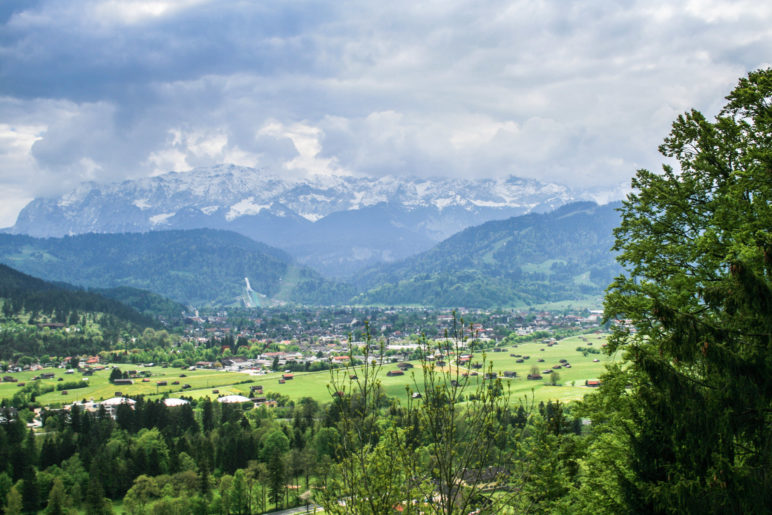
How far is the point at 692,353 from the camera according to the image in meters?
9.20

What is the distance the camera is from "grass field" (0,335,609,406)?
83.4 metres

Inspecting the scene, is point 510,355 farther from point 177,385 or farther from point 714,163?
point 714,163

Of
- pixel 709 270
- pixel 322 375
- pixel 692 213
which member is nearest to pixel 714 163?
pixel 692 213

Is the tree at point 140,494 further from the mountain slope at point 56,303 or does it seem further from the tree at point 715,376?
the mountain slope at point 56,303

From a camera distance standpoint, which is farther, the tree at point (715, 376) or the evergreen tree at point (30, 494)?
the evergreen tree at point (30, 494)

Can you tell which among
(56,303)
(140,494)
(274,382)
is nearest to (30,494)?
(140,494)

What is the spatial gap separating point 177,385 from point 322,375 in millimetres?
26125

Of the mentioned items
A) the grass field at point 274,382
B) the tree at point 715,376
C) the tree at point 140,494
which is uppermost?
the tree at point 715,376

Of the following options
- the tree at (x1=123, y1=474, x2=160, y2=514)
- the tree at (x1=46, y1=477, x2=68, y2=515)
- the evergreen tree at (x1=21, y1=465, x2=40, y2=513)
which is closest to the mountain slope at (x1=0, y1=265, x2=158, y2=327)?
the evergreen tree at (x1=21, y1=465, x2=40, y2=513)

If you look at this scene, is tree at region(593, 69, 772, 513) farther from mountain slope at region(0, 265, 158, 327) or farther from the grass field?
mountain slope at region(0, 265, 158, 327)

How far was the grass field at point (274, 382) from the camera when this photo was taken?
83.4 meters

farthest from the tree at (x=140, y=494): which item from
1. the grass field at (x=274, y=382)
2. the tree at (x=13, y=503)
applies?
the grass field at (x=274, y=382)

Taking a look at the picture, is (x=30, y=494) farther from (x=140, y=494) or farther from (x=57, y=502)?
(x=140, y=494)

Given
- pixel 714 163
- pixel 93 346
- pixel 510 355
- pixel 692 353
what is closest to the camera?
pixel 692 353
